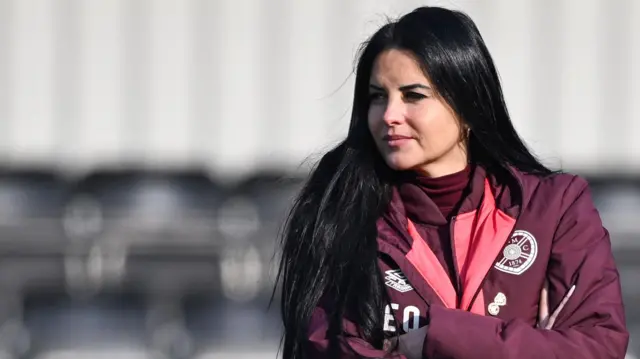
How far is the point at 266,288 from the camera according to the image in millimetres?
5441

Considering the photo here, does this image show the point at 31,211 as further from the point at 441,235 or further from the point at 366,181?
the point at 441,235

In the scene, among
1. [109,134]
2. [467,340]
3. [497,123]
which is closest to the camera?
[467,340]

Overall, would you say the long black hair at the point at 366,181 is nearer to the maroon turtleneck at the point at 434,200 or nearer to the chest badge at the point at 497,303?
the maroon turtleneck at the point at 434,200

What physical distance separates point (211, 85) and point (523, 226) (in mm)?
3903

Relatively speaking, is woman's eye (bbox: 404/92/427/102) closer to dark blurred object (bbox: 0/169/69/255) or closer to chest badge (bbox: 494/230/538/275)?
chest badge (bbox: 494/230/538/275)

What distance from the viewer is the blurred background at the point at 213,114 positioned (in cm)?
551

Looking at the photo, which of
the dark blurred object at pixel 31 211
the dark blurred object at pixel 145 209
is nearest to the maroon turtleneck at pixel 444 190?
the dark blurred object at pixel 145 209

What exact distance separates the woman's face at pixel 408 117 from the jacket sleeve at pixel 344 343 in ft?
0.94

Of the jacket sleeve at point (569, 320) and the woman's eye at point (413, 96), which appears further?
the woman's eye at point (413, 96)

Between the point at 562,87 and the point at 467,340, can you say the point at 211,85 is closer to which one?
the point at 562,87

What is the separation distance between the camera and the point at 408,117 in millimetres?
2346

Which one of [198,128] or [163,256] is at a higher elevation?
[198,128]

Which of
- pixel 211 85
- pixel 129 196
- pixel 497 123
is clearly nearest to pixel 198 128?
pixel 211 85

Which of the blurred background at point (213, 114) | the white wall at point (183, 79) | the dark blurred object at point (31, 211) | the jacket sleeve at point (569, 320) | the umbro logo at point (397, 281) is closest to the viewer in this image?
the jacket sleeve at point (569, 320)
